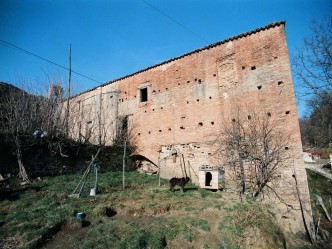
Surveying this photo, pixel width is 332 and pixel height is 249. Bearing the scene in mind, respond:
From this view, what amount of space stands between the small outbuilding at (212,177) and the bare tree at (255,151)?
0.59 metres

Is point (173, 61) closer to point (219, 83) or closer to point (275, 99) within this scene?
point (219, 83)

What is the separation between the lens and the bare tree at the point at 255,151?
29.6 feet

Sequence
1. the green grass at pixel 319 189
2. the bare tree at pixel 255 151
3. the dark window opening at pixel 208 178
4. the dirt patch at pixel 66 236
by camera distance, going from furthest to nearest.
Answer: the green grass at pixel 319 189, the dark window opening at pixel 208 178, the bare tree at pixel 255 151, the dirt patch at pixel 66 236

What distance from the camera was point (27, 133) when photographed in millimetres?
10898

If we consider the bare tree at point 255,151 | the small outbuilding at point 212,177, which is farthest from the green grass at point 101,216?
the bare tree at point 255,151

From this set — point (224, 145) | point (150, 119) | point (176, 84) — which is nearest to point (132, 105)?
point (150, 119)

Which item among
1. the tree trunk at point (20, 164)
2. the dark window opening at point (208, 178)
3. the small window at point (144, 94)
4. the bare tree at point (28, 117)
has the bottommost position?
the dark window opening at point (208, 178)

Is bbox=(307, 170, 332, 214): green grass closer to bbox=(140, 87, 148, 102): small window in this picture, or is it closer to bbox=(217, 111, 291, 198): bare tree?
bbox=(217, 111, 291, 198): bare tree

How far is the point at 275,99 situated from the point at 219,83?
299cm

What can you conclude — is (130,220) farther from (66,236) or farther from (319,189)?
(319,189)

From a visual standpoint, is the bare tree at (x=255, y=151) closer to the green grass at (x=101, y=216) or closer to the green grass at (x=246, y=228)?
the green grass at (x=246, y=228)

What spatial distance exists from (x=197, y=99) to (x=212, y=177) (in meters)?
4.53

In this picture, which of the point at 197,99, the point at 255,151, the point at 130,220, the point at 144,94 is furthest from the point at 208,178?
the point at 144,94

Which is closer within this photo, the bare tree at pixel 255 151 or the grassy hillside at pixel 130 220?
the grassy hillside at pixel 130 220
